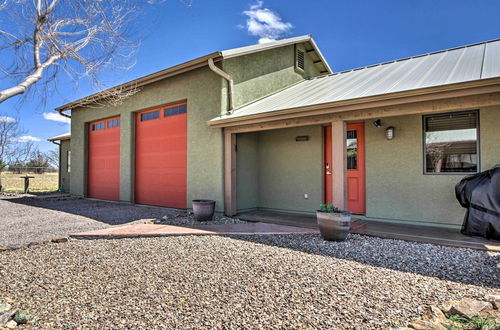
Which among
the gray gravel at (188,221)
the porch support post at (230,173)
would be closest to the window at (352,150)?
the porch support post at (230,173)

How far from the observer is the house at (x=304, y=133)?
5301 millimetres

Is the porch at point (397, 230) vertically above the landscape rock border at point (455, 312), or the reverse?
the porch at point (397, 230)

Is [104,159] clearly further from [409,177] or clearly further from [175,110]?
[409,177]

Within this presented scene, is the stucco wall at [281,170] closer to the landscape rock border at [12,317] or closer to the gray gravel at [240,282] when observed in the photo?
the gray gravel at [240,282]

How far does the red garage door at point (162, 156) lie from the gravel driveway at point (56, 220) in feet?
1.75

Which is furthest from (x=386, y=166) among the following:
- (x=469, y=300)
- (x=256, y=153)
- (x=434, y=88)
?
(x=469, y=300)

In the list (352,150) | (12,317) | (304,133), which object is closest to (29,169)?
(304,133)

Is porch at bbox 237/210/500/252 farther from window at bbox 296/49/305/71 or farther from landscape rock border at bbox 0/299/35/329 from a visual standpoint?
window at bbox 296/49/305/71

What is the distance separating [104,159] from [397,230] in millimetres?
10163

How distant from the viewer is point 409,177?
→ 19.8ft

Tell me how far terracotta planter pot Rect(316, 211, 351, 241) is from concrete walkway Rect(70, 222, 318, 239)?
69 centimetres

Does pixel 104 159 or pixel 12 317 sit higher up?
pixel 104 159

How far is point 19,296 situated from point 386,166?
6.36m

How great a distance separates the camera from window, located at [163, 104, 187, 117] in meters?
8.53
